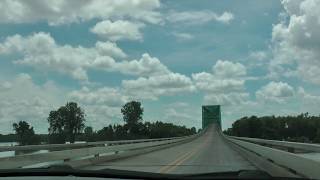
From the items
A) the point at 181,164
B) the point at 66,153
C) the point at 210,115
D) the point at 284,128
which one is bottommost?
the point at 181,164

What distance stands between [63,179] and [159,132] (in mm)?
110403

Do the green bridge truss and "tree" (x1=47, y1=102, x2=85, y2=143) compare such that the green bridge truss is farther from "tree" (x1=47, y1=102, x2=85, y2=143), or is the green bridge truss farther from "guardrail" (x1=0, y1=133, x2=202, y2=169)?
"guardrail" (x1=0, y1=133, x2=202, y2=169)

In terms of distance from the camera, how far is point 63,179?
5117 mm

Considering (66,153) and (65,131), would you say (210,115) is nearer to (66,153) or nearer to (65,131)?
(65,131)

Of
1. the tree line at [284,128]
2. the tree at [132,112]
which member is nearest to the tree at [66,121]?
the tree line at [284,128]

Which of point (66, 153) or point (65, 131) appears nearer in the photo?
point (66, 153)

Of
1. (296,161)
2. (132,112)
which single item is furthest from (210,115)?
(296,161)

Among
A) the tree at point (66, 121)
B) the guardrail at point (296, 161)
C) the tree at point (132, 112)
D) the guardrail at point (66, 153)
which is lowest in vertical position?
the guardrail at point (296, 161)

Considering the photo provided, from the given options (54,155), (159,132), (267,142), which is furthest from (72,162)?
(159,132)

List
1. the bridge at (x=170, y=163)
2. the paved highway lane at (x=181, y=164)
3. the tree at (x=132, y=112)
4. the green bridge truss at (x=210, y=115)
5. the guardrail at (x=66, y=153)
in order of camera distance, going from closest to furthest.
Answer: the bridge at (x=170, y=163), the guardrail at (x=66, y=153), the paved highway lane at (x=181, y=164), the tree at (x=132, y=112), the green bridge truss at (x=210, y=115)

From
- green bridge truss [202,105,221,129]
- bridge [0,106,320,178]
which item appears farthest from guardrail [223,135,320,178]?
green bridge truss [202,105,221,129]

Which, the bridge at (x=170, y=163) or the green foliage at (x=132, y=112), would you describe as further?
the green foliage at (x=132, y=112)

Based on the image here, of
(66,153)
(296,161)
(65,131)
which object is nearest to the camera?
(296,161)

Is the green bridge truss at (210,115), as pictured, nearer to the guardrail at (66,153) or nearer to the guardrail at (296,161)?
the guardrail at (66,153)
